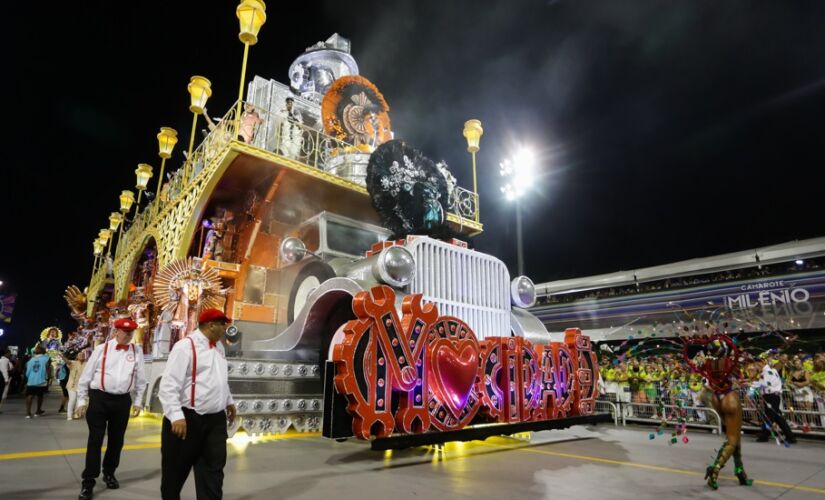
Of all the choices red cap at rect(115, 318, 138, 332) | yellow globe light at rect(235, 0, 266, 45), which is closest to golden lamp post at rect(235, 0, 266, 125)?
yellow globe light at rect(235, 0, 266, 45)

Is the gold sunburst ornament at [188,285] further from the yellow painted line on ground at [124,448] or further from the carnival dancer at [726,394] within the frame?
the carnival dancer at [726,394]

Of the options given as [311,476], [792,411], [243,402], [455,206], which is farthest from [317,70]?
[792,411]

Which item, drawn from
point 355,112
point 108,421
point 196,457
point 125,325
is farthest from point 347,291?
point 355,112

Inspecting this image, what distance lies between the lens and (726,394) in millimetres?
4039

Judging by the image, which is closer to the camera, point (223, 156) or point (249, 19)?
point (223, 156)

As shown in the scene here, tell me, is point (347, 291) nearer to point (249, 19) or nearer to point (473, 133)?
point (249, 19)

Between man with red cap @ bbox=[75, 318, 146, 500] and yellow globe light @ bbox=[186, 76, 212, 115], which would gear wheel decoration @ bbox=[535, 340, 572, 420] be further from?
yellow globe light @ bbox=[186, 76, 212, 115]

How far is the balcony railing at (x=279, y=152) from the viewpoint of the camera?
23.0 feet

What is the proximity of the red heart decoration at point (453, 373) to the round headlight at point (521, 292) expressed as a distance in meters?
2.02

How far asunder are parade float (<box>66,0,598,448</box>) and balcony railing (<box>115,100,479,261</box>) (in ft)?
0.14

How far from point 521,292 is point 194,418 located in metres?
4.77

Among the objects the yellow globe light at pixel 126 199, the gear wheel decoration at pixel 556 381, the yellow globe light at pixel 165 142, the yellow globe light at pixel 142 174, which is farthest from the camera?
the yellow globe light at pixel 126 199

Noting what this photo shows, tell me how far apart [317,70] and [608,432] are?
1042 cm

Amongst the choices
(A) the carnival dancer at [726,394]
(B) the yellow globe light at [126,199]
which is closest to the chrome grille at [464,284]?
(A) the carnival dancer at [726,394]
